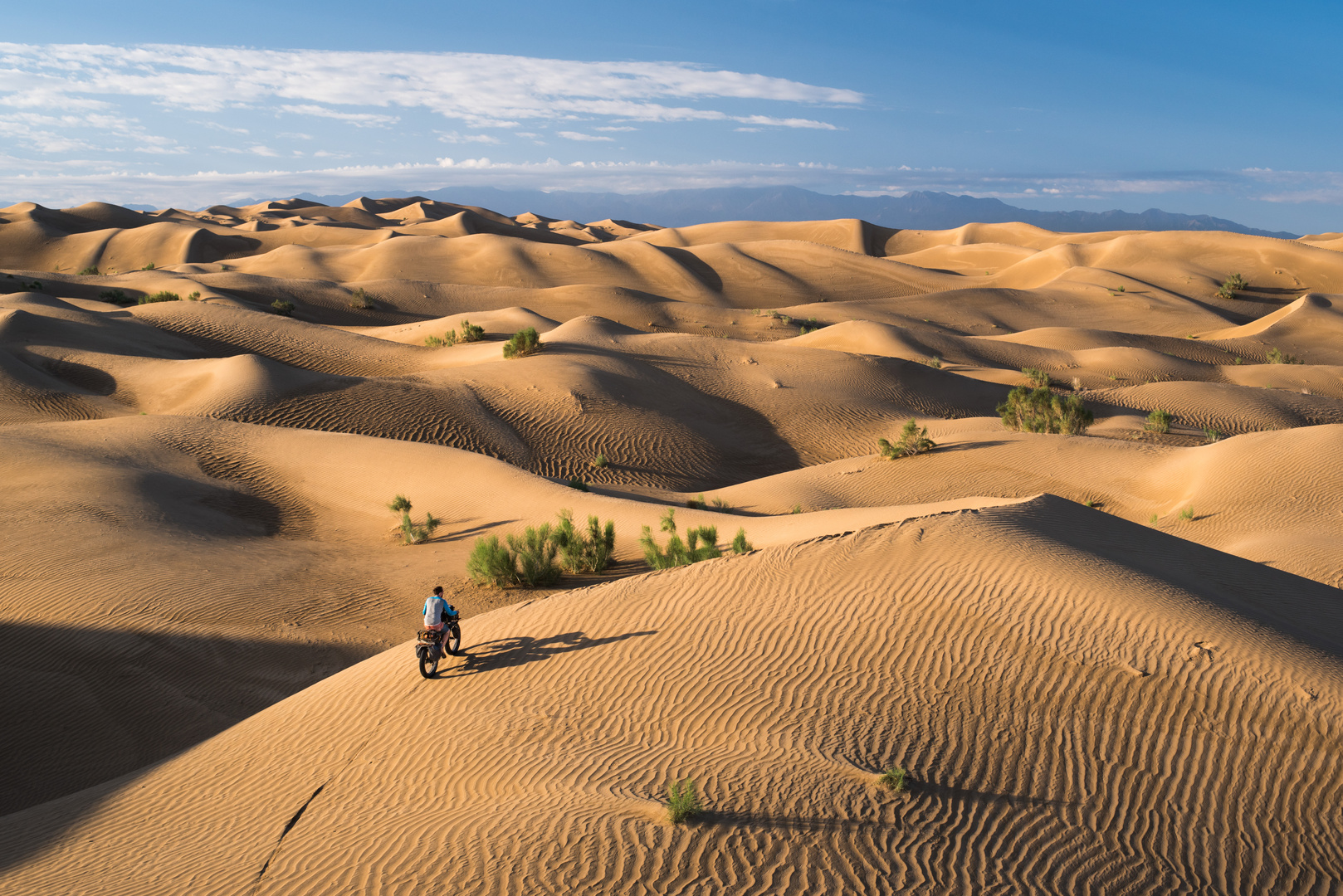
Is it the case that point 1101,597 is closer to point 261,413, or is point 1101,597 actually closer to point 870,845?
point 870,845

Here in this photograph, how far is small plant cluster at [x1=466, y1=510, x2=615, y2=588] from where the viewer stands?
11.2m

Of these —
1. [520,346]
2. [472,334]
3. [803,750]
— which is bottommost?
[472,334]

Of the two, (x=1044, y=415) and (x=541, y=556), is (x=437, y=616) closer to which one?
(x=541, y=556)

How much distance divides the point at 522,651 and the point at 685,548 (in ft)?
13.9

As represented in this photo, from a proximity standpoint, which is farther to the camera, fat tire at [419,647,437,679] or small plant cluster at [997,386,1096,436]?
small plant cluster at [997,386,1096,436]

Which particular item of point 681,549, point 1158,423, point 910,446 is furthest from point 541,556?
point 1158,423

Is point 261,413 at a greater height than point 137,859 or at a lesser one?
lesser

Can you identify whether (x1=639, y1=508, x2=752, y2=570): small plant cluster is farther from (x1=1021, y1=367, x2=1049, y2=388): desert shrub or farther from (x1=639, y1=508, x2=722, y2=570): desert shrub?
(x1=1021, y1=367, x2=1049, y2=388): desert shrub

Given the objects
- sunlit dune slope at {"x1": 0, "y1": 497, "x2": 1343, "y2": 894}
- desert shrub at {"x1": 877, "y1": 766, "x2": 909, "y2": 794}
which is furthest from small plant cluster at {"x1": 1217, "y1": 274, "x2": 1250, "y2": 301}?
desert shrub at {"x1": 877, "y1": 766, "x2": 909, "y2": 794}

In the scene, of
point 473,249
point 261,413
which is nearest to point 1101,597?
point 261,413

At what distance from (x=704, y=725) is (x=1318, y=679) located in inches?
172

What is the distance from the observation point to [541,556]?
11367 millimetres

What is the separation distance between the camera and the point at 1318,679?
6.06m

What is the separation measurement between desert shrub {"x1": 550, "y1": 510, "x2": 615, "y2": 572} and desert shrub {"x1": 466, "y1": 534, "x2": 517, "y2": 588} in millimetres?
689
